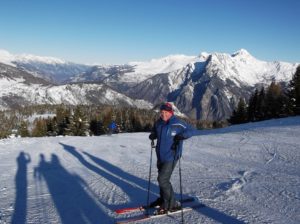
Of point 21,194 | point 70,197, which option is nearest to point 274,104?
point 70,197

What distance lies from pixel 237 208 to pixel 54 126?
7064cm

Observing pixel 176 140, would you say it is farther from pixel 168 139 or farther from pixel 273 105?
pixel 273 105

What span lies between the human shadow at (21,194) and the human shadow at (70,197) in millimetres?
627

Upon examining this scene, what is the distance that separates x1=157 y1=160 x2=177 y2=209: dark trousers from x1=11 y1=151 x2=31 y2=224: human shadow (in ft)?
11.6

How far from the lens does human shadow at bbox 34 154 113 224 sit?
9.16 meters

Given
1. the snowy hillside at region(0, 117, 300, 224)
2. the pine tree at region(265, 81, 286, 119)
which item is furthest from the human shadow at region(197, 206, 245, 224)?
the pine tree at region(265, 81, 286, 119)

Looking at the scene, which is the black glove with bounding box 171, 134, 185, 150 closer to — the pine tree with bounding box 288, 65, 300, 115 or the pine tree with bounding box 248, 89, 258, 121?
the pine tree with bounding box 288, 65, 300, 115

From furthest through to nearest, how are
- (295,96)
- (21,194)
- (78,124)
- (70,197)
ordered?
1. (78,124)
2. (295,96)
3. (21,194)
4. (70,197)

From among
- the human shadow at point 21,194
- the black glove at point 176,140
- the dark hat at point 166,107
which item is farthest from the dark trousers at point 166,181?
the human shadow at point 21,194

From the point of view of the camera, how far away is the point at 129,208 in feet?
30.8

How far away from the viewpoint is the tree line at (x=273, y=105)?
5750 cm

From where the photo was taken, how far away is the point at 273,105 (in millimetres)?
64938

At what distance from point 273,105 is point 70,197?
194 ft

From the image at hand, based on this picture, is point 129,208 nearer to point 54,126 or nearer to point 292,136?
point 292,136
